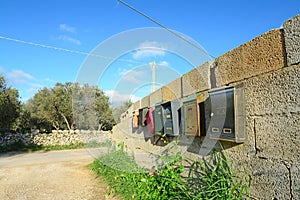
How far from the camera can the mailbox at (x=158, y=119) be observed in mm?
3754

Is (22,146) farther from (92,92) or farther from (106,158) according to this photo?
(106,158)

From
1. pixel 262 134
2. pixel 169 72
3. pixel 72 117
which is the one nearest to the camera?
pixel 262 134

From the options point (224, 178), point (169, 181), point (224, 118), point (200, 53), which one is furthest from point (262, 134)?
point (200, 53)

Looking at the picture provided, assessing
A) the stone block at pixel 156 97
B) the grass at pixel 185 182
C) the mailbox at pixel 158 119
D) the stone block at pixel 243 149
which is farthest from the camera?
the stone block at pixel 156 97

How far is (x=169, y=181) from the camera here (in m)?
2.98

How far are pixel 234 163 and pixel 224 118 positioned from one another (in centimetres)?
48

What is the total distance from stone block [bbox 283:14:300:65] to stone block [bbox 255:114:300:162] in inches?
17.0

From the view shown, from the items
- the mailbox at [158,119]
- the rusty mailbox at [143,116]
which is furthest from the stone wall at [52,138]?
the mailbox at [158,119]

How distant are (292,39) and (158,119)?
2.60m

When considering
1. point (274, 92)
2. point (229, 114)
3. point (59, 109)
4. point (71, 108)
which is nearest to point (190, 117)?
point (229, 114)

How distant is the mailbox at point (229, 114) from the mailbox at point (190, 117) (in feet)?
1.37

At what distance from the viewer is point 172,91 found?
3.82m

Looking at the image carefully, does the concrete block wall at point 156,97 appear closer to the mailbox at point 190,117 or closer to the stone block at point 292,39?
the mailbox at point 190,117

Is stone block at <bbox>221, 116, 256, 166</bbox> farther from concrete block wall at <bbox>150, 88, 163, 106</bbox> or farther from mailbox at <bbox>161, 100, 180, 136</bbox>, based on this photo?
concrete block wall at <bbox>150, 88, 163, 106</bbox>
